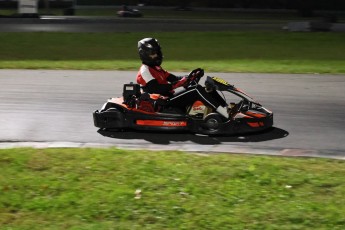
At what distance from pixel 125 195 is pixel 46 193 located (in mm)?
832

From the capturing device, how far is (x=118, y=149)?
887 cm

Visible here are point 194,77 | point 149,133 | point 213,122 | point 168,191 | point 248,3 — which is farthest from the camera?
point 248,3

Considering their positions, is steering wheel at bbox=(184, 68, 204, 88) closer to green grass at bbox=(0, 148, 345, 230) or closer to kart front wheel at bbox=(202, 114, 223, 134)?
kart front wheel at bbox=(202, 114, 223, 134)

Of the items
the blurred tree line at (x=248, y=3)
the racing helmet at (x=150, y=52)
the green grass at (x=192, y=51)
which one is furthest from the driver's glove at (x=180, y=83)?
the blurred tree line at (x=248, y=3)

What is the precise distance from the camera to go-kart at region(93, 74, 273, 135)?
32.1 ft

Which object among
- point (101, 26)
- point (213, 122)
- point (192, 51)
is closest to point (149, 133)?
point (213, 122)

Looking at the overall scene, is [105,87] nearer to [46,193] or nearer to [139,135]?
[139,135]

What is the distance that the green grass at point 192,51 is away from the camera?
60.7ft

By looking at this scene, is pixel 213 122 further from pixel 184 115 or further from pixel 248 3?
pixel 248 3

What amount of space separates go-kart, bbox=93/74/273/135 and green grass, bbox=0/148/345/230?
1.37m

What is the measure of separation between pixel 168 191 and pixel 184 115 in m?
3.10

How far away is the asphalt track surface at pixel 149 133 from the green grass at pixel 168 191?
1.13 m

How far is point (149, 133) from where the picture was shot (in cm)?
1024

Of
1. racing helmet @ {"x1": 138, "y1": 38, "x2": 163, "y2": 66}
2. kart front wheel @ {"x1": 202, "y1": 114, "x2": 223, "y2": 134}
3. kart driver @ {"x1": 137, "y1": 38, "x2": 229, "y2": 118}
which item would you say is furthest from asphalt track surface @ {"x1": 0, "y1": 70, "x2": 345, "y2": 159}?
racing helmet @ {"x1": 138, "y1": 38, "x2": 163, "y2": 66}
